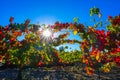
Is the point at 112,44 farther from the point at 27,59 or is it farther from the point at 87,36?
the point at 27,59

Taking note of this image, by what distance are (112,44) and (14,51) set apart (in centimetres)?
513

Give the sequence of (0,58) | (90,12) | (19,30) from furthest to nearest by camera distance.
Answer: (90,12), (19,30), (0,58)

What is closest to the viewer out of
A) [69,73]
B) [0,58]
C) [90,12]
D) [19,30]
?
[0,58]

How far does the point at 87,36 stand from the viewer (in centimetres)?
1346

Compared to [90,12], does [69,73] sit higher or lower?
lower

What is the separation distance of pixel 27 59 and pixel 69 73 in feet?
36.6

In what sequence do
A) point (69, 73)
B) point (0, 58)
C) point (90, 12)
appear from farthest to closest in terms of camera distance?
point (69, 73), point (90, 12), point (0, 58)

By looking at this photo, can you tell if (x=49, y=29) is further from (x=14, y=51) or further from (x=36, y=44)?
(x=14, y=51)

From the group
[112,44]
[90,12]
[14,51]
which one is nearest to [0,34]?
[14,51]

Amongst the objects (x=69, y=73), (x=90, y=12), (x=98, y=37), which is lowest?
(x=69, y=73)

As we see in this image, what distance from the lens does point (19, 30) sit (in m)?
14.0

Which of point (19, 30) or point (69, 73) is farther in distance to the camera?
point (69, 73)

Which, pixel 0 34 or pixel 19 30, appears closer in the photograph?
pixel 0 34

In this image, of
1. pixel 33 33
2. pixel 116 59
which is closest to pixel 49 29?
pixel 33 33
